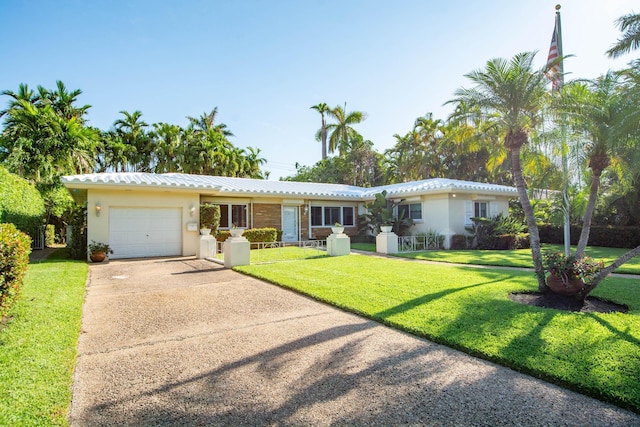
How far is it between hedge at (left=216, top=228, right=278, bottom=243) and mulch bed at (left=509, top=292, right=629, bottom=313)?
12866 millimetres

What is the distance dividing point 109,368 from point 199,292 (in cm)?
392

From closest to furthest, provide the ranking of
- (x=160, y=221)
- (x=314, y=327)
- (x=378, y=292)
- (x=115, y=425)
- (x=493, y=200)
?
(x=115, y=425), (x=314, y=327), (x=378, y=292), (x=160, y=221), (x=493, y=200)

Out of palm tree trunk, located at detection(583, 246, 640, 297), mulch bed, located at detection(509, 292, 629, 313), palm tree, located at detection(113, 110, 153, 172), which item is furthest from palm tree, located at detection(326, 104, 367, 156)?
palm tree trunk, located at detection(583, 246, 640, 297)

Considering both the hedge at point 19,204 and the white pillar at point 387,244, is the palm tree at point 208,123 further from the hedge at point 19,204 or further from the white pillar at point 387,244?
the white pillar at point 387,244

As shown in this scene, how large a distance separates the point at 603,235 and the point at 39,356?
2207cm

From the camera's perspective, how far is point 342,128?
3612cm

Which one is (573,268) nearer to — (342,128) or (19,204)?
(19,204)

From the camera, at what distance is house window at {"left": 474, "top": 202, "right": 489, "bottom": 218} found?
19.0 m

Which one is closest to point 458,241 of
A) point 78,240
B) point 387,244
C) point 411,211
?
point 411,211

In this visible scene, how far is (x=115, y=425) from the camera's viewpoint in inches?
113

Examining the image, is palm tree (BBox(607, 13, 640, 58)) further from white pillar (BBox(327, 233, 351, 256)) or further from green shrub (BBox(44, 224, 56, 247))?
green shrub (BBox(44, 224, 56, 247))

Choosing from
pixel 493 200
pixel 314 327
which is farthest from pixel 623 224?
pixel 314 327

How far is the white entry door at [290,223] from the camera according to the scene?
66.3ft

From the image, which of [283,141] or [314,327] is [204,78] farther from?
[283,141]
